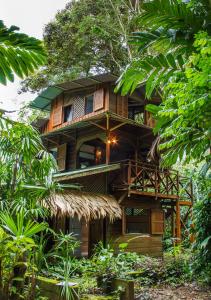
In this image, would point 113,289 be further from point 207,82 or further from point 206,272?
point 207,82

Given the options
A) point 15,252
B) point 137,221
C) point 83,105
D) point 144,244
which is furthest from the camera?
point 83,105

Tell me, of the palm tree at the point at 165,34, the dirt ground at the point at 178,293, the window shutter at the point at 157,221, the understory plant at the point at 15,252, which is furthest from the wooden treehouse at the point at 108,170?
the palm tree at the point at 165,34

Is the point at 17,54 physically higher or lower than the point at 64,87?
lower

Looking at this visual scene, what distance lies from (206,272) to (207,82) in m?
5.20

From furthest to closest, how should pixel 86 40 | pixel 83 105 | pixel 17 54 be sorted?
pixel 86 40, pixel 83 105, pixel 17 54

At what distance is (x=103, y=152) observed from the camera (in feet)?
47.1

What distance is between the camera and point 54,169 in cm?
502

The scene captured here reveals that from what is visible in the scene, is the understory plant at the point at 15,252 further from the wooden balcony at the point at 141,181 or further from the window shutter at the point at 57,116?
the window shutter at the point at 57,116

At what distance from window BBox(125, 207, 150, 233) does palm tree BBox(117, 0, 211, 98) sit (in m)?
10.2

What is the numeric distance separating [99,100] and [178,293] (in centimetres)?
870

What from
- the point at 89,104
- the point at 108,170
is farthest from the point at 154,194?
the point at 89,104

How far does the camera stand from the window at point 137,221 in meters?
13.4

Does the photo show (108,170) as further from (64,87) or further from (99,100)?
(64,87)

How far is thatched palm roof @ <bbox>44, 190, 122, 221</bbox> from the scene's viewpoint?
29.1ft
